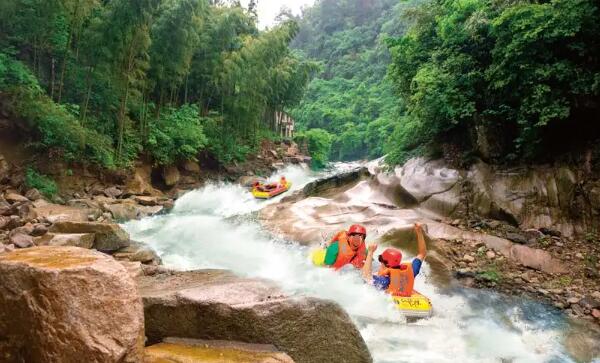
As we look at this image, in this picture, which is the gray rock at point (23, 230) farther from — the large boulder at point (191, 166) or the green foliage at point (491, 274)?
the large boulder at point (191, 166)

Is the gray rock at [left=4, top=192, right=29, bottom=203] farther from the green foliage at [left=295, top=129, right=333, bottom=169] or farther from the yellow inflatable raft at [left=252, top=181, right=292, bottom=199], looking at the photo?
the green foliage at [left=295, top=129, right=333, bottom=169]

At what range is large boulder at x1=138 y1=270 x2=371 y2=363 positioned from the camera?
2.59 m

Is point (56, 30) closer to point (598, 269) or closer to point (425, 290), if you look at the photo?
point (425, 290)

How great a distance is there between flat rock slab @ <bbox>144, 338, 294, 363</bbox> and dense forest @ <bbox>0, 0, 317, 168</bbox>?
32.2 feet

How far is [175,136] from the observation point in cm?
1536

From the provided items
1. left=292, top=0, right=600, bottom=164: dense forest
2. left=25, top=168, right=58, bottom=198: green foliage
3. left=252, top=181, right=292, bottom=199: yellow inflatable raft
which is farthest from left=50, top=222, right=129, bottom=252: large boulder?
left=252, top=181, right=292, bottom=199: yellow inflatable raft

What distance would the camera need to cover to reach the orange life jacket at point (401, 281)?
4.84 meters

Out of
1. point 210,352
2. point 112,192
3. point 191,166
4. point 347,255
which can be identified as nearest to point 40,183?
point 112,192

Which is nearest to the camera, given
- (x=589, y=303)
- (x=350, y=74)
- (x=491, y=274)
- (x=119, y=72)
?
(x=589, y=303)

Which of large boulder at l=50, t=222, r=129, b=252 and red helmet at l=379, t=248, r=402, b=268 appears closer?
red helmet at l=379, t=248, r=402, b=268

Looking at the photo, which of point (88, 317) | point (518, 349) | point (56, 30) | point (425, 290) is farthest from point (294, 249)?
point (56, 30)

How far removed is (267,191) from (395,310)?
9.36 metres

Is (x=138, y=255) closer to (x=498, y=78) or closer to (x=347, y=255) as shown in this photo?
(x=347, y=255)

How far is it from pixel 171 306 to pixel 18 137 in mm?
10971
